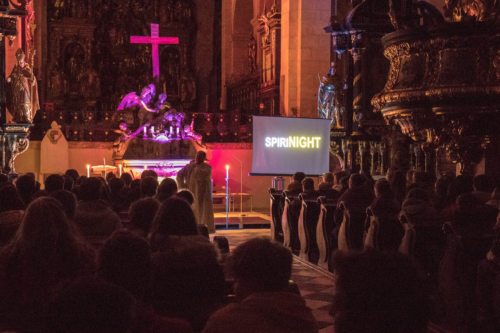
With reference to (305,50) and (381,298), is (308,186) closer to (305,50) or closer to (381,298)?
(381,298)

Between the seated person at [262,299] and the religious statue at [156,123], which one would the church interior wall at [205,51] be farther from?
the seated person at [262,299]

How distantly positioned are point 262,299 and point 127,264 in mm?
677

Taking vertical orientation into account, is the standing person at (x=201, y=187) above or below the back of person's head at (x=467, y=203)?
below

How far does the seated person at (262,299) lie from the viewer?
2.77 metres

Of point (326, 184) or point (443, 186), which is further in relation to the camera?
point (326, 184)

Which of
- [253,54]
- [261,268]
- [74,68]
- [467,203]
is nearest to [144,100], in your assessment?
[253,54]

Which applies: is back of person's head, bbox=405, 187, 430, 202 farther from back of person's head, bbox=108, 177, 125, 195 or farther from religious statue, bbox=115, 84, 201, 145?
religious statue, bbox=115, 84, 201, 145

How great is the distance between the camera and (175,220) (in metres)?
4.79

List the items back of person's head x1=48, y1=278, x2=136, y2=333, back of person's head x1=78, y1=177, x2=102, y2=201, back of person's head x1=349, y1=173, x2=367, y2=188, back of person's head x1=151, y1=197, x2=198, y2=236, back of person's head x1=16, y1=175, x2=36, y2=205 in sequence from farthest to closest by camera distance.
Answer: back of person's head x1=349, y1=173, x2=367, y2=188 < back of person's head x1=16, y1=175, x2=36, y2=205 < back of person's head x1=78, y1=177, x2=102, y2=201 < back of person's head x1=151, y1=197, x2=198, y2=236 < back of person's head x1=48, y1=278, x2=136, y2=333

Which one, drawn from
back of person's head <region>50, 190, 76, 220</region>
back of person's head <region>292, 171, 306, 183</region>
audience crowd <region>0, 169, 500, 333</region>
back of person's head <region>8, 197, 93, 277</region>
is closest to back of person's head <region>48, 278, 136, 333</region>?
audience crowd <region>0, 169, 500, 333</region>

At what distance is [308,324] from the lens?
2861mm

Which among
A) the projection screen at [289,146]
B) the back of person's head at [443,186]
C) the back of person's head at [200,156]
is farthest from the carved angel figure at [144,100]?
the back of person's head at [443,186]

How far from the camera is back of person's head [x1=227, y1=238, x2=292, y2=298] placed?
294cm

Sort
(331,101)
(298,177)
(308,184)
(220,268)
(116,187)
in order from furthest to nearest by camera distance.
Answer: (331,101), (298,177), (308,184), (116,187), (220,268)
